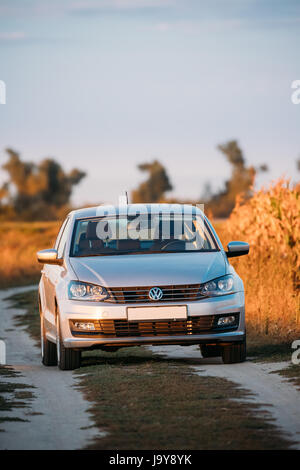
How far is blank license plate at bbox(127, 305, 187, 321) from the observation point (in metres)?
10.9

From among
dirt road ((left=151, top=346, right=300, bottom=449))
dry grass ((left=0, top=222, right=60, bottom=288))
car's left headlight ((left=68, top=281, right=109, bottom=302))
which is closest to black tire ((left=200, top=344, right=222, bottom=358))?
dirt road ((left=151, top=346, right=300, bottom=449))

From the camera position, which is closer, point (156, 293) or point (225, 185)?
point (156, 293)

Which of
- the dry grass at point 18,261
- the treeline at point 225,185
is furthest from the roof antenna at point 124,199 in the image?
the treeline at point 225,185

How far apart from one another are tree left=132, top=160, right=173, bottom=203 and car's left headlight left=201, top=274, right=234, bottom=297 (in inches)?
3806

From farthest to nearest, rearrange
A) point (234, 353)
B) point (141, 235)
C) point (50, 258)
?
point (141, 235) → point (50, 258) → point (234, 353)

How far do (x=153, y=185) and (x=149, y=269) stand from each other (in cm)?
9900

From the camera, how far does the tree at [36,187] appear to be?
110 meters

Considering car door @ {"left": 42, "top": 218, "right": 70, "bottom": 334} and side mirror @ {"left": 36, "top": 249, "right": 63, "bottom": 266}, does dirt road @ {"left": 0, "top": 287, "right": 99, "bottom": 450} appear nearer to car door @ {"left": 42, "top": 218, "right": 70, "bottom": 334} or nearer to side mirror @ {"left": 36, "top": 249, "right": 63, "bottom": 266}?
car door @ {"left": 42, "top": 218, "right": 70, "bottom": 334}

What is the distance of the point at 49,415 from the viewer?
28.6 feet

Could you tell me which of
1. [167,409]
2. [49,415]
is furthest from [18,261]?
[167,409]

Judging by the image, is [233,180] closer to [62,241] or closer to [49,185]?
[49,185]

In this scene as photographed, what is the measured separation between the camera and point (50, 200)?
115 m
